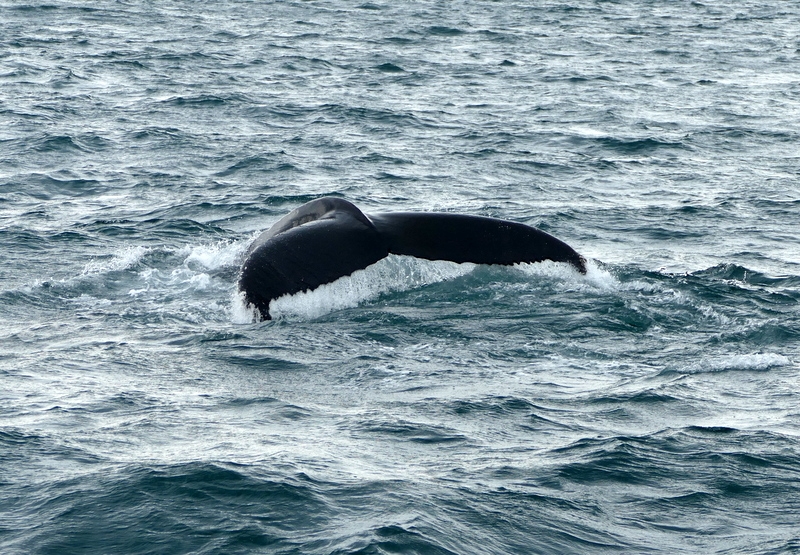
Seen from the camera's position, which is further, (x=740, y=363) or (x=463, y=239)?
(x=463, y=239)

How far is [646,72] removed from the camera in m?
25.2

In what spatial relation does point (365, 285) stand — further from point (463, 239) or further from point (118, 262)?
point (118, 262)

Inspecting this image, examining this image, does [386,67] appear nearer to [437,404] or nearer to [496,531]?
[437,404]

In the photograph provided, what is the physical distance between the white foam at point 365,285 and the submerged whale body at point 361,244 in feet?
0.71

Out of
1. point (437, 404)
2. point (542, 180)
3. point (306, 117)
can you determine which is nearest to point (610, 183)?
point (542, 180)

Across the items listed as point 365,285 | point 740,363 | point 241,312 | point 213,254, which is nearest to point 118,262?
point 213,254

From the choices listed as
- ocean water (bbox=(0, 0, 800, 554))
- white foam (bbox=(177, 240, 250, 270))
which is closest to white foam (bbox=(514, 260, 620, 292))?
ocean water (bbox=(0, 0, 800, 554))

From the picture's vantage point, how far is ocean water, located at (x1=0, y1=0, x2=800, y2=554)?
6332 mm

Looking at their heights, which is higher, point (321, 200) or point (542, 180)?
point (321, 200)

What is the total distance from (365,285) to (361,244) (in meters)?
1.21

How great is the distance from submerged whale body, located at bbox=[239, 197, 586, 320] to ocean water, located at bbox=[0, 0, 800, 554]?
1.27 ft

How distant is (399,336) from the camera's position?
9242 millimetres

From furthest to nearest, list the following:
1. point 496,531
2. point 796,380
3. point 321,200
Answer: point 321,200 → point 796,380 → point 496,531

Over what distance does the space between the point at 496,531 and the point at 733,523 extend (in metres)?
1.23
